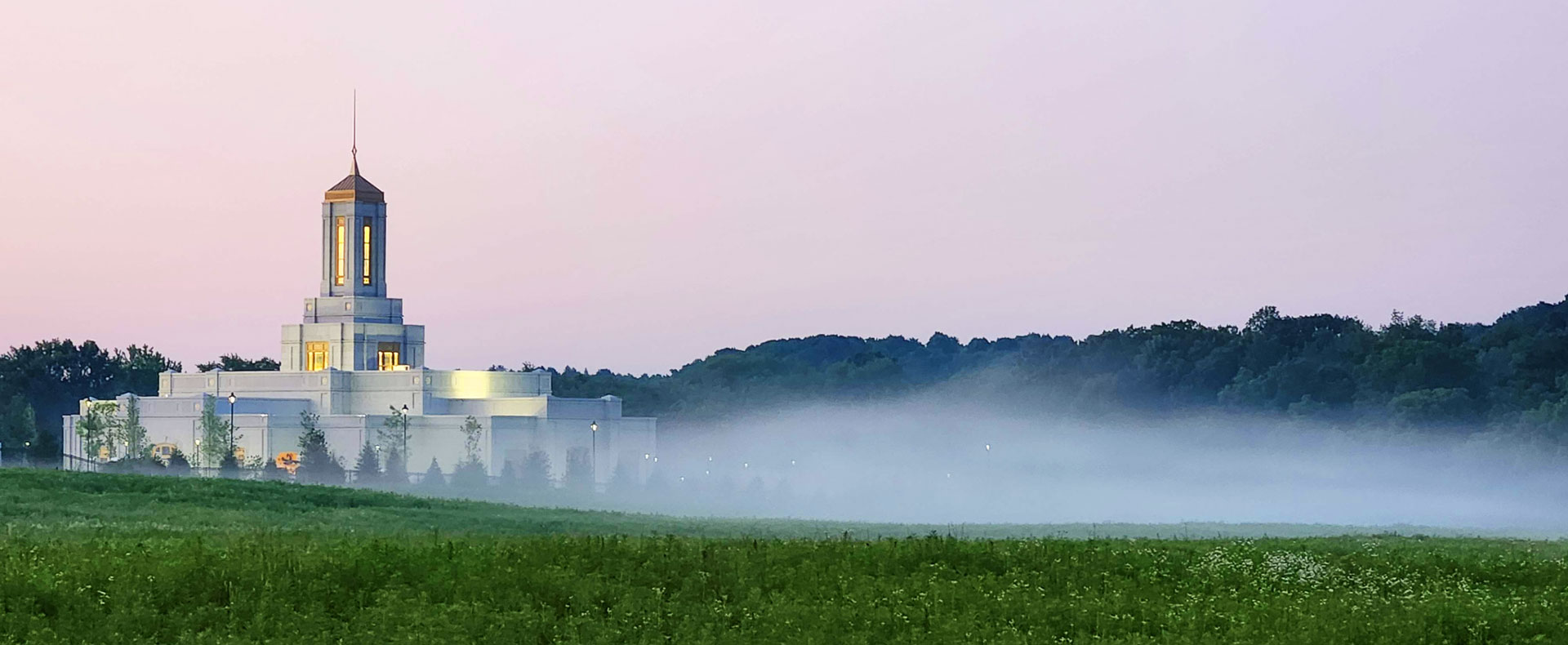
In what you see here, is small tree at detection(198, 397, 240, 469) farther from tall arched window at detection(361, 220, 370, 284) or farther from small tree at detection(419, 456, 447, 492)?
tall arched window at detection(361, 220, 370, 284)

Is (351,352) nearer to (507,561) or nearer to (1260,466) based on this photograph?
(1260,466)

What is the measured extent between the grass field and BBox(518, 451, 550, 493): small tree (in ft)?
303

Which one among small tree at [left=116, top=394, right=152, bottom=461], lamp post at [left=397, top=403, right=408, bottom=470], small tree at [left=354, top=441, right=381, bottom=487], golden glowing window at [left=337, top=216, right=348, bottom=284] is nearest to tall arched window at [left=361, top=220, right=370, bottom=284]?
golden glowing window at [left=337, top=216, right=348, bottom=284]

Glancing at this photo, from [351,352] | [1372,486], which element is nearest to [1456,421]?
[1372,486]

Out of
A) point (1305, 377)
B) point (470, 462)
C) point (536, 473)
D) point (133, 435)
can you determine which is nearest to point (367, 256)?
point (133, 435)

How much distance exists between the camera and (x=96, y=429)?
137 metres

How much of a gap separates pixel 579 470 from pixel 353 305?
27937 millimetres

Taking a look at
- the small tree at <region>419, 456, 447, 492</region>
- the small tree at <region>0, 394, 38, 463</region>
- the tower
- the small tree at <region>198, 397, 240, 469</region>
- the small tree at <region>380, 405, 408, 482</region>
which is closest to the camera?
the small tree at <region>419, 456, 447, 492</region>

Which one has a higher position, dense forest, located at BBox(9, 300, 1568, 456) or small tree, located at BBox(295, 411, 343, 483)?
dense forest, located at BBox(9, 300, 1568, 456)

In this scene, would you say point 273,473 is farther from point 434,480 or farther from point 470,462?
point 470,462

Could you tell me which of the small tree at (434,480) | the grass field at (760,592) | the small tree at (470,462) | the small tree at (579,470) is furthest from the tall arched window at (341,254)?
the grass field at (760,592)

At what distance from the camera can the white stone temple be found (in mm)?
149500

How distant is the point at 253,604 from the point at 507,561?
4.29m

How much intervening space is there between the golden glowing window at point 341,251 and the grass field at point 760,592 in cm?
12777
